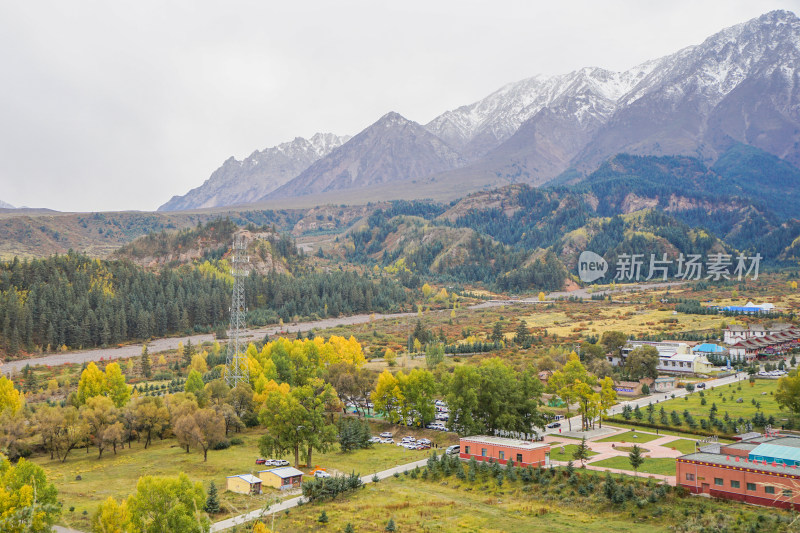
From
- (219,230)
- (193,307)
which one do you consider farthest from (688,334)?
(219,230)

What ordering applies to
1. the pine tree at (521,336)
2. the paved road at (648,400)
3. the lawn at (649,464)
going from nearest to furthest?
the lawn at (649,464), the paved road at (648,400), the pine tree at (521,336)

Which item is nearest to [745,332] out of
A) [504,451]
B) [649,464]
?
[649,464]

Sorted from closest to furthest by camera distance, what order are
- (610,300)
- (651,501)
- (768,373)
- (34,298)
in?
(651,501), (768,373), (34,298), (610,300)

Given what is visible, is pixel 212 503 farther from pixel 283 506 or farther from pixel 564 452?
pixel 564 452

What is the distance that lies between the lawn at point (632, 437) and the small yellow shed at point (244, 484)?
24114 millimetres

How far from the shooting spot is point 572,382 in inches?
2131

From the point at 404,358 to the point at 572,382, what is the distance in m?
35.7

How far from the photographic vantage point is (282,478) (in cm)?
3950

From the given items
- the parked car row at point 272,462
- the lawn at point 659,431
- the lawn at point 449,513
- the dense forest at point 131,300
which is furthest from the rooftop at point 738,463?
the dense forest at point 131,300

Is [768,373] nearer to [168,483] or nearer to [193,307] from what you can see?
[168,483]

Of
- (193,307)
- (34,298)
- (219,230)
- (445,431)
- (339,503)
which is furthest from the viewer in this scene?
(219,230)

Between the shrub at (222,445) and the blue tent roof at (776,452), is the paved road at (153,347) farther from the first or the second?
the blue tent roof at (776,452)

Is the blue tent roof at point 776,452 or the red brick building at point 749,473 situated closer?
the red brick building at point 749,473

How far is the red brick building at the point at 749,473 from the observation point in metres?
30.8
